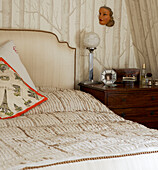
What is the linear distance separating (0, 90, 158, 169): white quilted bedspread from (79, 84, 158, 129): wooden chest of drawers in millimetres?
305

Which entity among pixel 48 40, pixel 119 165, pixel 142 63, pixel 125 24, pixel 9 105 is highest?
pixel 125 24

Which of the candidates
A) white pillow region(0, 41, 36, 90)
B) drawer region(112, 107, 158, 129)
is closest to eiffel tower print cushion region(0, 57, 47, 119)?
white pillow region(0, 41, 36, 90)

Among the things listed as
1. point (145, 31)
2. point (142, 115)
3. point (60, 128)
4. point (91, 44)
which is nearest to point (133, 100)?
point (142, 115)

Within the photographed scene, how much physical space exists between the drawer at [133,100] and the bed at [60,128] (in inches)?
13.1

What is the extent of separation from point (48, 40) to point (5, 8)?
525mm

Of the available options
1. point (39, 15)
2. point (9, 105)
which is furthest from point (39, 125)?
point (39, 15)

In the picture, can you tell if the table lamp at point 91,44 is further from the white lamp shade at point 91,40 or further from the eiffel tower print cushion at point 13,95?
the eiffel tower print cushion at point 13,95

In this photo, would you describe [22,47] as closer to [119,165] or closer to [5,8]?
[5,8]

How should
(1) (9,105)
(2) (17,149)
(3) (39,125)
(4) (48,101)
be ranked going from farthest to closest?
(4) (48,101)
(1) (9,105)
(3) (39,125)
(2) (17,149)

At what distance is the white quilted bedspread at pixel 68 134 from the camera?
1466 mm

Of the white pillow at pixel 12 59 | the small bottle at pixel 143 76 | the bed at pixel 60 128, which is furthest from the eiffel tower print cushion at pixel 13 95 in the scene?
the small bottle at pixel 143 76

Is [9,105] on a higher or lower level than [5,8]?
lower

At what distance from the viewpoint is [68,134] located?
1893 mm

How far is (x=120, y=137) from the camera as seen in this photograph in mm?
1783
